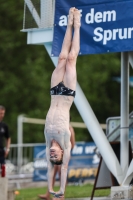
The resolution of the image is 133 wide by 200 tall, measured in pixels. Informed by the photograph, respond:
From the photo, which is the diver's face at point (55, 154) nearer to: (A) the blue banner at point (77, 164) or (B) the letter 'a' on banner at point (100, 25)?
(B) the letter 'a' on banner at point (100, 25)

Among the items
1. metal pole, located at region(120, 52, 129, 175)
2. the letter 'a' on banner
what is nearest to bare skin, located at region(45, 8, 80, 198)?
the letter 'a' on banner

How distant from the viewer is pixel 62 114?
1223 centimetres

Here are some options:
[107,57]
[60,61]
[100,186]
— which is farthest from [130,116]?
[107,57]

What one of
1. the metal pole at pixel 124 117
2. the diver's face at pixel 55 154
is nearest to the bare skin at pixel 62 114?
the diver's face at pixel 55 154

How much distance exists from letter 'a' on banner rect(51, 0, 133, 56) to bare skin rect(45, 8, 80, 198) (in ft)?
4.32

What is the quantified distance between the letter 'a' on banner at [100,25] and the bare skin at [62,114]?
1.32m

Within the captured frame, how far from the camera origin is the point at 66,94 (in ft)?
40.3

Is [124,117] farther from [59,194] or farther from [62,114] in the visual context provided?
[59,194]

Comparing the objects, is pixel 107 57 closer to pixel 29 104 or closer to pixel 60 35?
pixel 29 104

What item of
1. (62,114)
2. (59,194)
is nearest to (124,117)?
(62,114)

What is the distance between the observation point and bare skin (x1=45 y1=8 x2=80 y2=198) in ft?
39.5

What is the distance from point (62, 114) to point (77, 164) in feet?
37.9

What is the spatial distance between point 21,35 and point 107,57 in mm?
5862

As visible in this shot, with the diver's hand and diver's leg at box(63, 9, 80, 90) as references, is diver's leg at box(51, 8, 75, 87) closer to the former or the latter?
diver's leg at box(63, 9, 80, 90)
